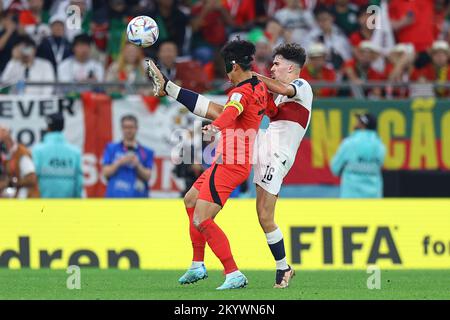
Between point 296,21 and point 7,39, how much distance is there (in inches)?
202

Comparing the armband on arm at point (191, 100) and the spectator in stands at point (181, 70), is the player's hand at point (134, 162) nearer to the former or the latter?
the spectator in stands at point (181, 70)

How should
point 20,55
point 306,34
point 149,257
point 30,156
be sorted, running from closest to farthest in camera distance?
point 149,257 → point 30,156 → point 20,55 → point 306,34

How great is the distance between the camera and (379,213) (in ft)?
52.8

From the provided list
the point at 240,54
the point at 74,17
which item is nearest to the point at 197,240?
the point at 240,54

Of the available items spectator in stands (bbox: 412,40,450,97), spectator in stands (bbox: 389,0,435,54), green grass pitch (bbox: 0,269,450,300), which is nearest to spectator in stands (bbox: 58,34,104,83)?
spectator in stands (bbox: 389,0,435,54)

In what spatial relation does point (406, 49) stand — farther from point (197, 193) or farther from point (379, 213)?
point (197, 193)

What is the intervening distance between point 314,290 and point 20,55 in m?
9.77

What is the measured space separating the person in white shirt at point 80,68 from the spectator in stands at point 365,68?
14.3 ft

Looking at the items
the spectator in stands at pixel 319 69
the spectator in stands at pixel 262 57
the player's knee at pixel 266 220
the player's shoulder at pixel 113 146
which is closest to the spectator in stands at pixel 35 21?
the player's shoulder at pixel 113 146

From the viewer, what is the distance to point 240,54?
11.6 metres

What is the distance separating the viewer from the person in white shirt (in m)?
19.9

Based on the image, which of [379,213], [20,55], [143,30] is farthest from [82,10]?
[143,30]

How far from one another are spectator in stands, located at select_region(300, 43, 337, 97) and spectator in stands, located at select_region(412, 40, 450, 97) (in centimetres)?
164

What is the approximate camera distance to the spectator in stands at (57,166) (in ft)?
59.0
